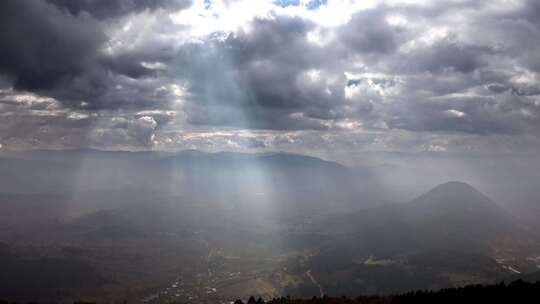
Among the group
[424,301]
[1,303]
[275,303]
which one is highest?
[424,301]

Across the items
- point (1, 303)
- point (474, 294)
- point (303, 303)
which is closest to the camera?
point (474, 294)

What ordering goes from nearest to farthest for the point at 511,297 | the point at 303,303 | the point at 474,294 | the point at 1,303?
the point at 511,297 < the point at 474,294 < the point at 303,303 < the point at 1,303

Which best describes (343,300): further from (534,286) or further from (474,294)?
(534,286)

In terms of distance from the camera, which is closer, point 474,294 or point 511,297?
point 511,297

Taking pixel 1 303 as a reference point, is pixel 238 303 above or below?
above

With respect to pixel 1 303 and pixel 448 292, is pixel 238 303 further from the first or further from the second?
pixel 1 303

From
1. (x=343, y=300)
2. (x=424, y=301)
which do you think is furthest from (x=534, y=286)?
(x=343, y=300)

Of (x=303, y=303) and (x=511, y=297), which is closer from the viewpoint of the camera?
(x=511, y=297)

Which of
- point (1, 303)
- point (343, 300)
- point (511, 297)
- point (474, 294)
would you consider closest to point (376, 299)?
point (343, 300)

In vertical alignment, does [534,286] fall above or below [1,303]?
above
